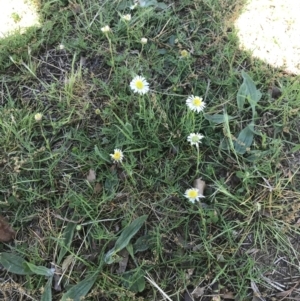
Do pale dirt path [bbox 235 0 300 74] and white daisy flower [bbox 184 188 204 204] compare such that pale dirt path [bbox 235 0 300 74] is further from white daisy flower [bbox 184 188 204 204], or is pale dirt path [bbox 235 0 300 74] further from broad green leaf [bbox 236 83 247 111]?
white daisy flower [bbox 184 188 204 204]

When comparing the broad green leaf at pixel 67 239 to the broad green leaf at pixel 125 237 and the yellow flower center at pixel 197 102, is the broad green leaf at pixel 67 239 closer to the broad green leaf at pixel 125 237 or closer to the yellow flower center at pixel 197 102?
the broad green leaf at pixel 125 237

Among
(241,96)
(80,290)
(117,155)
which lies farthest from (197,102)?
(80,290)

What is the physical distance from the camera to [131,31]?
6.78 feet

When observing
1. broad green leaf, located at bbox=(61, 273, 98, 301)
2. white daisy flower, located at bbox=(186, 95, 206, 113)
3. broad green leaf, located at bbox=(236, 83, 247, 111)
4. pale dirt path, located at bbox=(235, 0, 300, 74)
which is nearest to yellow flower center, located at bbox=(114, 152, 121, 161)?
white daisy flower, located at bbox=(186, 95, 206, 113)

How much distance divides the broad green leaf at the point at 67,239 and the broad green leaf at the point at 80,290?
0.13 meters

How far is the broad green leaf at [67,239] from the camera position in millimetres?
1624

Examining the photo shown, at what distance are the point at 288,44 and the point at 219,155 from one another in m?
0.69

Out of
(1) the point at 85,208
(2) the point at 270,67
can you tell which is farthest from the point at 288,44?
(1) the point at 85,208

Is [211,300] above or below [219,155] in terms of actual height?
below

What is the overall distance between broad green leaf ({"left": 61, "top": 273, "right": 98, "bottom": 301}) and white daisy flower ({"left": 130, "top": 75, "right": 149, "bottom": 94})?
2.48 ft

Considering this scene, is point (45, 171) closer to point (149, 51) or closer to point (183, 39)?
point (149, 51)

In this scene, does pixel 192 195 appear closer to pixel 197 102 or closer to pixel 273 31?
pixel 197 102

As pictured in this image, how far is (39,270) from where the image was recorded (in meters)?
1.59

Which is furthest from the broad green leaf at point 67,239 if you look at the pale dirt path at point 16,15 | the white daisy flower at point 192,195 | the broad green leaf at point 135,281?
the pale dirt path at point 16,15
